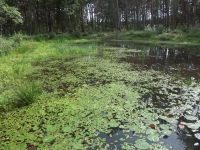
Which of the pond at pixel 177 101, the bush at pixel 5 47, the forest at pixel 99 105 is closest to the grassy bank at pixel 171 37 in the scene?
the forest at pixel 99 105

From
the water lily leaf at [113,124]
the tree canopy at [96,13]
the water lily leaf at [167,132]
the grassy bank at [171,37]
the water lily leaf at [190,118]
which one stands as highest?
the tree canopy at [96,13]

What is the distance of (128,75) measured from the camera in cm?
908

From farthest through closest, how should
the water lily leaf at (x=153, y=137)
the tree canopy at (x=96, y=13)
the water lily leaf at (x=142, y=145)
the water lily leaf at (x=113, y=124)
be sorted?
the tree canopy at (x=96, y=13) → the water lily leaf at (x=113, y=124) → the water lily leaf at (x=153, y=137) → the water lily leaf at (x=142, y=145)

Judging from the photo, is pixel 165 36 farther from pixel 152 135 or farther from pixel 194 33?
pixel 152 135

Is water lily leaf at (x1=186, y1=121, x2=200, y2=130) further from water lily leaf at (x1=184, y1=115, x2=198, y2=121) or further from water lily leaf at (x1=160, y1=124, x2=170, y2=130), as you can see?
water lily leaf at (x1=160, y1=124, x2=170, y2=130)

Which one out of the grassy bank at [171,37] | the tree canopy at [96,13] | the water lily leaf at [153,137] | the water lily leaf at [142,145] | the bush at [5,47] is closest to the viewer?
the water lily leaf at [142,145]

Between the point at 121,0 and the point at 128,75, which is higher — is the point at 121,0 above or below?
above

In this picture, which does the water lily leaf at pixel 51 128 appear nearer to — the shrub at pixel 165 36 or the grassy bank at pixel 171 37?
the grassy bank at pixel 171 37

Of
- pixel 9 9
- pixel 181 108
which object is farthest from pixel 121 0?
pixel 181 108

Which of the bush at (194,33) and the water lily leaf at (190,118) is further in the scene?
the bush at (194,33)

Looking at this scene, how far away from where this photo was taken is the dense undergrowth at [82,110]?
4.42 meters

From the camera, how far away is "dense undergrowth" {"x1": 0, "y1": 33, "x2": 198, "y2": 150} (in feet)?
14.5

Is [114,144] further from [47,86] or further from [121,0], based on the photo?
[121,0]

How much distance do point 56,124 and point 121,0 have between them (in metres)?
44.3
